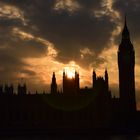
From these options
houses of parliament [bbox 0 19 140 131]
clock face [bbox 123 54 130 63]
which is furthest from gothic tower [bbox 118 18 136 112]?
houses of parliament [bbox 0 19 140 131]

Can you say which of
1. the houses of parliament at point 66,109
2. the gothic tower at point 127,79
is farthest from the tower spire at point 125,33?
the houses of parliament at point 66,109

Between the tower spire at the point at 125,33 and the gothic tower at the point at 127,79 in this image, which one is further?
the tower spire at the point at 125,33

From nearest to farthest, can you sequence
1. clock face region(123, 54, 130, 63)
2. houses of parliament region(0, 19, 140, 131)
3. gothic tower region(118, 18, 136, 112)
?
houses of parliament region(0, 19, 140, 131) < gothic tower region(118, 18, 136, 112) < clock face region(123, 54, 130, 63)

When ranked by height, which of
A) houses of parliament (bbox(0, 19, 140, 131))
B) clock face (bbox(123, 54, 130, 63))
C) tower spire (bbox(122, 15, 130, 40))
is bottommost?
houses of parliament (bbox(0, 19, 140, 131))

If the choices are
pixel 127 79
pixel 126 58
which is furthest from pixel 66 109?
pixel 126 58

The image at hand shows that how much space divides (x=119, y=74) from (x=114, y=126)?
17.8 m

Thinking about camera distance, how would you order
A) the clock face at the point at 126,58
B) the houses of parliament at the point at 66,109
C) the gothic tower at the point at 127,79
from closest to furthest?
the houses of parliament at the point at 66,109, the gothic tower at the point at 127,79, the clock face at the point at 126,58

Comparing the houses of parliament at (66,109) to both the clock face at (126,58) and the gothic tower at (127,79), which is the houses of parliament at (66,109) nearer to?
the gothic tower at (127,79)

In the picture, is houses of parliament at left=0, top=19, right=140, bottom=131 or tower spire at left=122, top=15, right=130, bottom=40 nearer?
houses of parliament at left=0, top=19, right=140, bottom=131

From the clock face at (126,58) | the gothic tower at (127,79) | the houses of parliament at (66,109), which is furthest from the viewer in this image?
the clock face at (126,58)

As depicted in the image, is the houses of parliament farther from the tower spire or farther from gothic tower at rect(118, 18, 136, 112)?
the tower spire

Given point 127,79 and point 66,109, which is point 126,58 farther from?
point 66,109

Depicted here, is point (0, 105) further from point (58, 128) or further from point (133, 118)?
point (133, 118)

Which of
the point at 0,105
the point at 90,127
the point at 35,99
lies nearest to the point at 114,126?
the point at 90,127
